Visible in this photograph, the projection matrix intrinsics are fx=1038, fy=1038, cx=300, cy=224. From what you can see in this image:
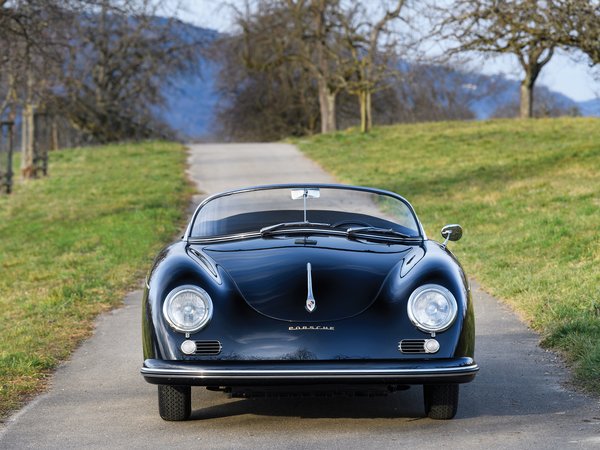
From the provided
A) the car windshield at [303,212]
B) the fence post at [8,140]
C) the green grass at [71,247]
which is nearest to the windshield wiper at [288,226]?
the car windshield at [303,212]

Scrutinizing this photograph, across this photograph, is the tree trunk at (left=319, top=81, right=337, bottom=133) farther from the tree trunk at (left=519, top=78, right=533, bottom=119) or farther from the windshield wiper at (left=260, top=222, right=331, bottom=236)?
the windshield wiper at (left=260, top=222, right=331, bottom=236)

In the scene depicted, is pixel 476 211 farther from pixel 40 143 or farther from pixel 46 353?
pixel 40 143

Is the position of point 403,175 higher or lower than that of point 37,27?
lower

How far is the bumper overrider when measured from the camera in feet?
17.4

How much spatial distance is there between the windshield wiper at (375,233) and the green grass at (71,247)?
231 cm

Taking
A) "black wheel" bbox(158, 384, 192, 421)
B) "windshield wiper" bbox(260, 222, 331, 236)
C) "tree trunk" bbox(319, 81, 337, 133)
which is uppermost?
"tree trunk" bbox(319, 81, 337, 133)

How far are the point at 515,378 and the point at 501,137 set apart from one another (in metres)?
26.7

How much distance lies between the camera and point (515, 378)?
6.85m

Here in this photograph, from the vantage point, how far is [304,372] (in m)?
5.29

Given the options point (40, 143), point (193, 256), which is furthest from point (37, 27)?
point (193, 256)

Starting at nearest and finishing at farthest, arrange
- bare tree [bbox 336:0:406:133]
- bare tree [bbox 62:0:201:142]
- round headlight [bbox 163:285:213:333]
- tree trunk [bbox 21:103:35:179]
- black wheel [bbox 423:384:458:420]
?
round headlight [bbox 163:285:213:333], black wheel [bbox 423:384:458:420], tree trunk [bbox 21:103:35:179], bare tree [bbox 336:0:406:133], bare tree [bbox 62:0:201:142]

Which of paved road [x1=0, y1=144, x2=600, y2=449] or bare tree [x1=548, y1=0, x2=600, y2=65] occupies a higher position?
bare tree [x1=548, y1=0, x2=600, y2=65]

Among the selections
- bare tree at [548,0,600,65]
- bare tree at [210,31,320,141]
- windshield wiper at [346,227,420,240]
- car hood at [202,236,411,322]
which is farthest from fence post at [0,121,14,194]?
bare tree at [210,31,320,141]

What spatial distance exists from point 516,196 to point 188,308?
46.8 feet
